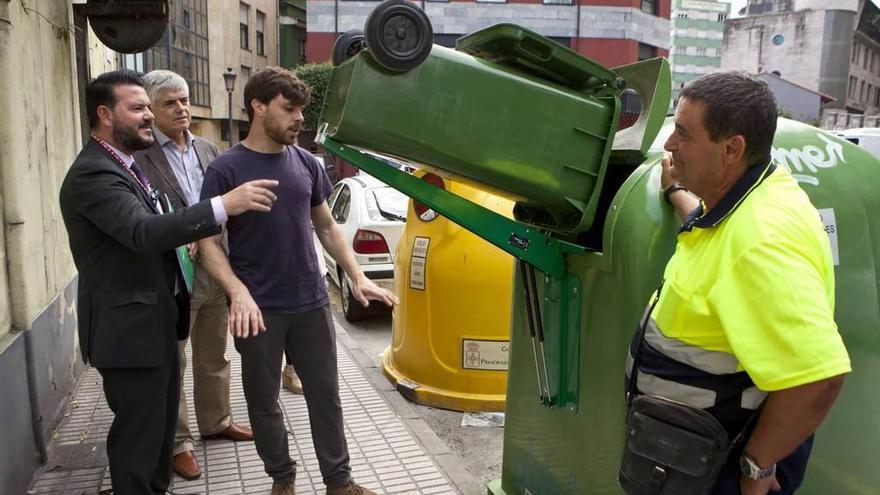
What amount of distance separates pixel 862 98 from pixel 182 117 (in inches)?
3074

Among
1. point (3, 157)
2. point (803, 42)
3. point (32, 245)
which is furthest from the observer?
point (803, 42)

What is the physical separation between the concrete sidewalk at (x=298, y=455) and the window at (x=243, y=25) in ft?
86.0

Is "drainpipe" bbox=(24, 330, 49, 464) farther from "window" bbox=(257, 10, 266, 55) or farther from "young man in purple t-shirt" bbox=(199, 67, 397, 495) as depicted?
"window" bbox=(257, 10, 266, 55)

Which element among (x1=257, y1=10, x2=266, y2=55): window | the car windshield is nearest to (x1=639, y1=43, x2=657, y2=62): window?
(x1=257, y1=10, x2=266, y2=55): window

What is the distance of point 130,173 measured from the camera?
269cm

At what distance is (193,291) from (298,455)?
1116mm

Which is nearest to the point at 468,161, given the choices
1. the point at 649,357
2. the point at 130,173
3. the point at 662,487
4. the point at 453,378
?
the point at 649,357

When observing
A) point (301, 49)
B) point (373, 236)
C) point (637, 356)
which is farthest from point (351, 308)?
point (301, 49)

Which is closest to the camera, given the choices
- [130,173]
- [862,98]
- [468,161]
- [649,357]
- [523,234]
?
[649,357]

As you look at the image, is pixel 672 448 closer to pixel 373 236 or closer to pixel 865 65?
pixel 373 236

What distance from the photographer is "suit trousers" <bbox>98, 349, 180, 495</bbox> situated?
2.71m

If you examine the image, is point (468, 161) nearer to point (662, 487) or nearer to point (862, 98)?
point (662, 487)

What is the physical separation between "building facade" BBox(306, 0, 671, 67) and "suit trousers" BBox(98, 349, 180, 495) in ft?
94.0

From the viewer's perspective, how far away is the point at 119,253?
8.61 feet
